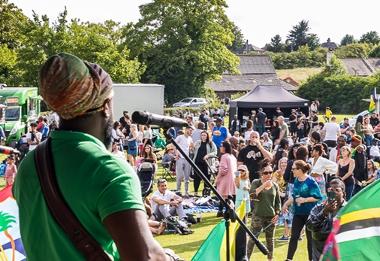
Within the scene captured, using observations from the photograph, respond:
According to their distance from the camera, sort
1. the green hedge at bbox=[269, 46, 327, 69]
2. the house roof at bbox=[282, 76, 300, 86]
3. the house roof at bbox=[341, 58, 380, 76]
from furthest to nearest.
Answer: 1. the green hedge at bbox=[269, 46, 327, 69]
2. the house roof at bbox=[341, 58, 380, 76]
3. the house roof at bbox=[282, 76, 300, 86]

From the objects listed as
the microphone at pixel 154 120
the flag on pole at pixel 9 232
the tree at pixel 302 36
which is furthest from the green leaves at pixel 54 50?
the tree at pixel 302 36

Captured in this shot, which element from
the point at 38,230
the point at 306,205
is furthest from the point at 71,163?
the point at 306,205

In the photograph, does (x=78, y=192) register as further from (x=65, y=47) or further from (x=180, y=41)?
(x=180, y=41)

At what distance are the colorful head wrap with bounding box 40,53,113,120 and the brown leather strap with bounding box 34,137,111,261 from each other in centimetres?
15

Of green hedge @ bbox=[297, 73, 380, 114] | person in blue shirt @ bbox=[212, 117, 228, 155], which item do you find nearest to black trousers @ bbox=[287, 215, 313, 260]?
person in blue shirt @ bbox=[212, 117, 228, 155]

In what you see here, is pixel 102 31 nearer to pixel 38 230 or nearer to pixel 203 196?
pixel 203 196

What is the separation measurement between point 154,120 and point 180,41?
50.7m

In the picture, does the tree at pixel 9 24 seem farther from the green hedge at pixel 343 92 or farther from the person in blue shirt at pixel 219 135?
the person in blue shirt at pixel 219 135

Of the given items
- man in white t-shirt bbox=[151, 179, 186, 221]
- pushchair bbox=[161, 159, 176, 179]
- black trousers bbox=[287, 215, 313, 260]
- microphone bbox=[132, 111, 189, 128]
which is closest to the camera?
microphone bbox=[132, 111, 189, 128]

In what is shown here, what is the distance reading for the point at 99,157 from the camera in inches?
75.3

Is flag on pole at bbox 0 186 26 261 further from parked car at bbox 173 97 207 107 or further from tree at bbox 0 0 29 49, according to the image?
tree at bbox 0 0 29 49

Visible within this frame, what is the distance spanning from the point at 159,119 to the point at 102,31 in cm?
5384

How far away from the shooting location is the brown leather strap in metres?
1.90

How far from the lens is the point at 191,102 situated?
2105 inches
